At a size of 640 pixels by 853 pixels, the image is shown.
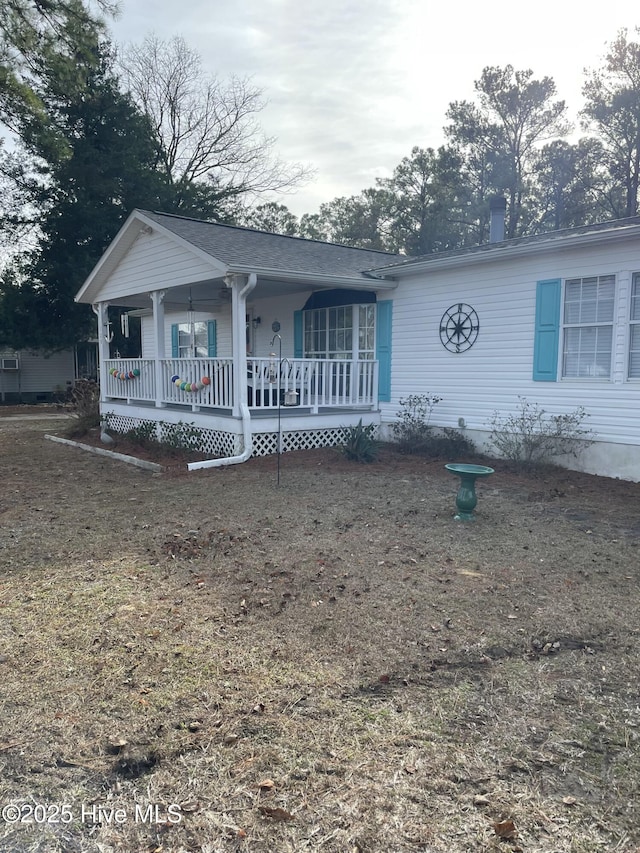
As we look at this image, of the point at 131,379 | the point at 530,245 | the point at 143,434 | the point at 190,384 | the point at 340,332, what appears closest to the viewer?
the point at 530,245

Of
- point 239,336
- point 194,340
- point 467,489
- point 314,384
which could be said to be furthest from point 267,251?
point 467,489

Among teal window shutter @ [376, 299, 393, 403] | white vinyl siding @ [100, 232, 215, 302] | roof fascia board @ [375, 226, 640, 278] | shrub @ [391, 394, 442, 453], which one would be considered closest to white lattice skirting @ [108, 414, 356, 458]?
shrub @ [391, 394, 442, 453]

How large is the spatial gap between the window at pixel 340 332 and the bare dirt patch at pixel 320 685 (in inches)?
237

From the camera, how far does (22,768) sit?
232 centimetres

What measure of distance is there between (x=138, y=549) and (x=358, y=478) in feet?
12.0

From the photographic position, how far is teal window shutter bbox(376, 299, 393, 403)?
1084cm

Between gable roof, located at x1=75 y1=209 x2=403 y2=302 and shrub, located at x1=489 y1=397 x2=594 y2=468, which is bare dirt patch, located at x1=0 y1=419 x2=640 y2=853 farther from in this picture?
gable roof, located at x1=75 y1=209 x2=403 y2=302

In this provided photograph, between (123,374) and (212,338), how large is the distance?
3153 mm

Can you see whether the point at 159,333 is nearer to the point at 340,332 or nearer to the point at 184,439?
the point at 184,439

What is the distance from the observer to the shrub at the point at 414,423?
9938 millimetres

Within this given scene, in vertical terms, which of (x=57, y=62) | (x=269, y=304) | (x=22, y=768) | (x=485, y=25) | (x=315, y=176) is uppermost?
(x=315, y=176)

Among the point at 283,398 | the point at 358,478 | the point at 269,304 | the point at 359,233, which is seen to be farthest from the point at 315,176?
the point at 358,478

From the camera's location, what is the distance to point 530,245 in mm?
8195

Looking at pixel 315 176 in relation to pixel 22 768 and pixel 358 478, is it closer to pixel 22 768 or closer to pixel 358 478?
pixel 358 478
